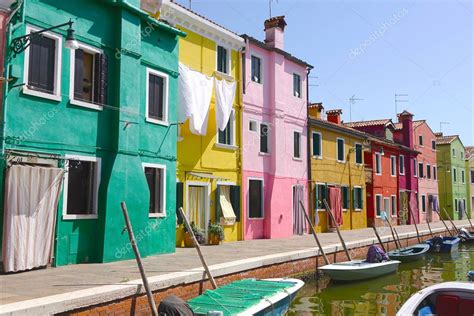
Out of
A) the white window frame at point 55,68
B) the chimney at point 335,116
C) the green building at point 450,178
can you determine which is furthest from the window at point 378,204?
the white window frame at point 55,68

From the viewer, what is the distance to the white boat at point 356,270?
13.4 metres

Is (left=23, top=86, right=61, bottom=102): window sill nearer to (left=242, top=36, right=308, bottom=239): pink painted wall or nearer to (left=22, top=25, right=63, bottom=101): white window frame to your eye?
(left=22, top=25, right=63, bottom=101): white window frame

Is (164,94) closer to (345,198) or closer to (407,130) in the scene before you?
(345,198)

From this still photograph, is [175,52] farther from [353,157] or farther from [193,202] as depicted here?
[353,157]

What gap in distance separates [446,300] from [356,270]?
616 cm

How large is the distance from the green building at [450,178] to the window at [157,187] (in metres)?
37.4

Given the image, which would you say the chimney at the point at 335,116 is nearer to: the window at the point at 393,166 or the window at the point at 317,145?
the window at the point at 317,145

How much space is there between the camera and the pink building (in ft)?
63.0

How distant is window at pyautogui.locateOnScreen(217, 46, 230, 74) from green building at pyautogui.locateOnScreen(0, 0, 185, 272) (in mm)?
4370

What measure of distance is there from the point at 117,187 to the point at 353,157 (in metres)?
19.4

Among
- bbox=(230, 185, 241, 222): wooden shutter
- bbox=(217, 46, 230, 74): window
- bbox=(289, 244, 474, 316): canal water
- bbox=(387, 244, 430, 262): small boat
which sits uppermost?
bbox=(217, 46, 230, 74): window

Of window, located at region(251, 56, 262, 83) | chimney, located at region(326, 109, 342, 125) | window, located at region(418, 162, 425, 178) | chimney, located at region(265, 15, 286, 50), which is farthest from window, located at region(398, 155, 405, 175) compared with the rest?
window, located at region(251, 56, 262, 83)

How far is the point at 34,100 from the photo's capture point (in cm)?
991

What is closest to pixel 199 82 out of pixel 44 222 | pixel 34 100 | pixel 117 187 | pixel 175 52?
pixel 175 52
